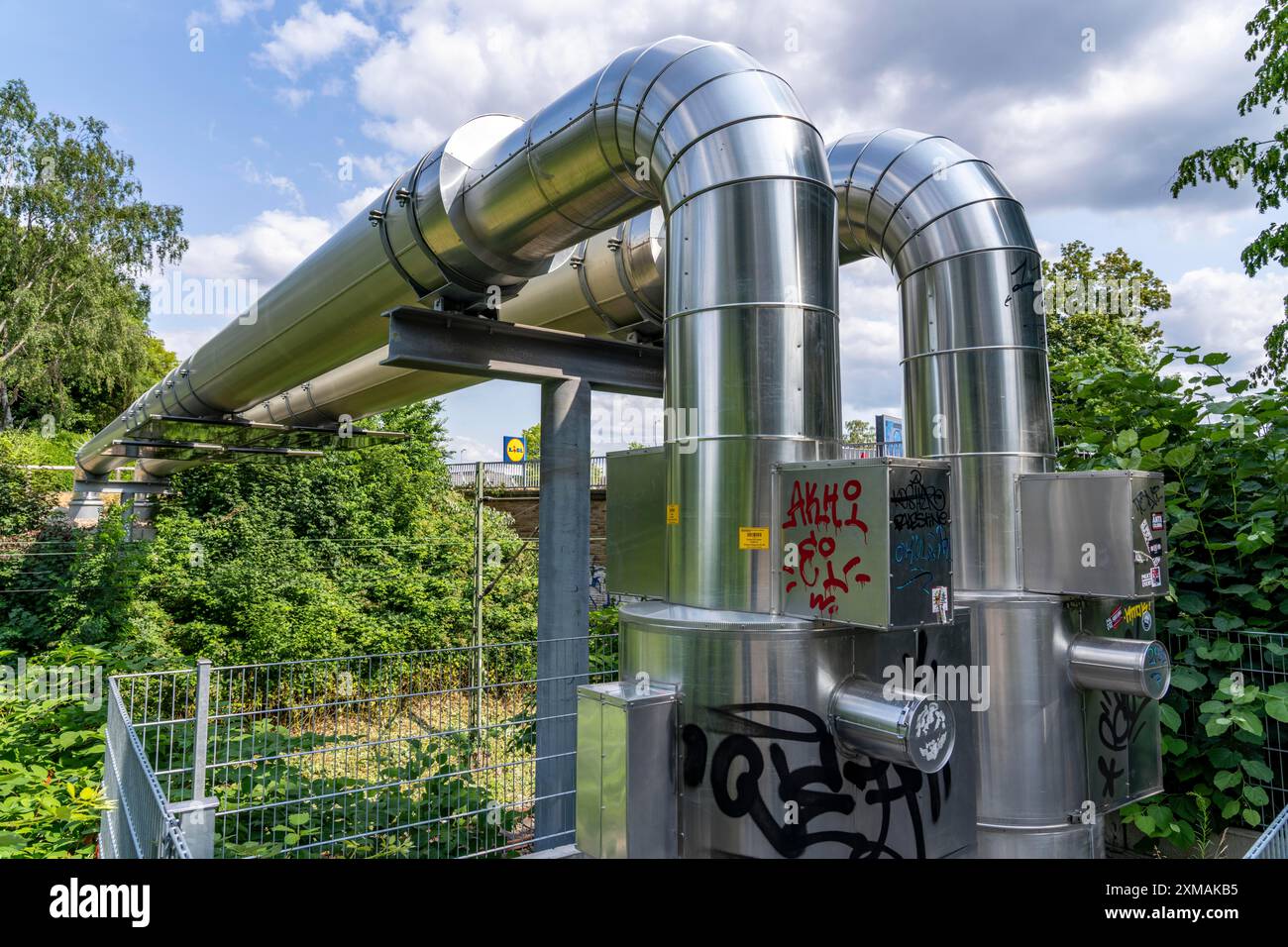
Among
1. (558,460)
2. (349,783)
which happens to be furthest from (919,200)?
(349,783)

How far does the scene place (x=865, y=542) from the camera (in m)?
3.32

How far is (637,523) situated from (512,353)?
195 centimetres

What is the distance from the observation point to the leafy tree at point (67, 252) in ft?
69.3

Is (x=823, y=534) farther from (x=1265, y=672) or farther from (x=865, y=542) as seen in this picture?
(x=1265, y=672)

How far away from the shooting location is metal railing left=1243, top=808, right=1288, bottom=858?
2982mm

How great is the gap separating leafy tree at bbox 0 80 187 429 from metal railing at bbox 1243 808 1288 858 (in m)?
26.5

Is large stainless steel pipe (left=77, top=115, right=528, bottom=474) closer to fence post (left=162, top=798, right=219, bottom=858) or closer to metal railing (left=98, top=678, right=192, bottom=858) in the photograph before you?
metal railing (left=98, top=678, right=192, bottom=858)

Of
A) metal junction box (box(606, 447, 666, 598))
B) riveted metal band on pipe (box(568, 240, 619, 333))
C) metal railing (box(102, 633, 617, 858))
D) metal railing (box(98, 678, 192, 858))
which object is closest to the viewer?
metal railing (box(98, 678, 192, 858))

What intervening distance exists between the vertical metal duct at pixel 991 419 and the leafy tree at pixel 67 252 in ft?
78.8

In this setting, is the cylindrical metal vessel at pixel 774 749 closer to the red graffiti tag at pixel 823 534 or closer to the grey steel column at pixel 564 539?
the red graffiti tag at pixel 823 534

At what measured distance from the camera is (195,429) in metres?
10.7
